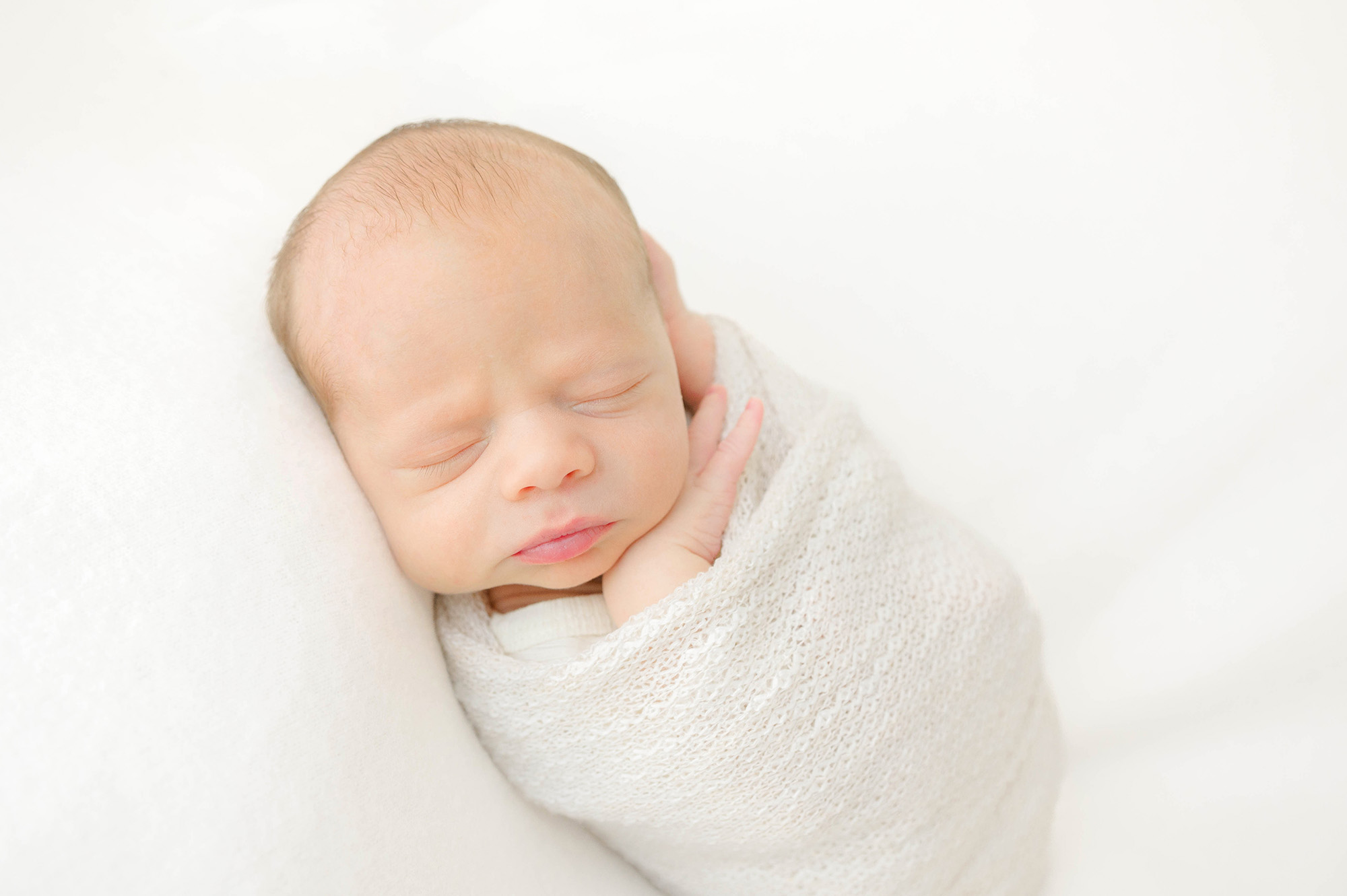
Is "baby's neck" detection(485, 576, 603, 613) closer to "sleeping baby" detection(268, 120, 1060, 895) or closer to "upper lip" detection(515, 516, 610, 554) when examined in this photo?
"sleeping baby" detection(268, 120, 1060, 895)

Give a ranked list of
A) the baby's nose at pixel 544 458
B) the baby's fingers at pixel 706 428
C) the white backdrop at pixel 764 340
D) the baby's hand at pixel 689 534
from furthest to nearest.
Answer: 1. the baby's fingers at pixel 706 428
2. the baby's hand at pixel 689 534
3. the baby's nose at pixel 544 458
4. the white backdrop at pixel 764 340

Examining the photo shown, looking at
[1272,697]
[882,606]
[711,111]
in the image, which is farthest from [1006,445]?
[711,111]

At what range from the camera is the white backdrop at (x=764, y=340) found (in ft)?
2.63

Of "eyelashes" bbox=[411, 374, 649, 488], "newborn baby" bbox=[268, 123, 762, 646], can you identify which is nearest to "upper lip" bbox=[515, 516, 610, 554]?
"newborn baby" bbox=[268, 123, 762, 646]

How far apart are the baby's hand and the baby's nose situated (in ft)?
0.49

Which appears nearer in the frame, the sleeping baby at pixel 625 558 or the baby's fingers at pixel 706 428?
the sleeping baby at pixel 625 558

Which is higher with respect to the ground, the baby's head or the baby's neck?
the baby's head

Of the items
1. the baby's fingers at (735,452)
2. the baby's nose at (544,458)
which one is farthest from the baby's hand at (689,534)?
the baby's nose at (544,458)

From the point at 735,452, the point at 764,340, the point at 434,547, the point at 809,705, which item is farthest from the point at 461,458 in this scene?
the point at 764,340

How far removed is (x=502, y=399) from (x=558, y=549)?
0.59 feet

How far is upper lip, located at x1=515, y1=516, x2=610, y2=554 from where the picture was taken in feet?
3.30

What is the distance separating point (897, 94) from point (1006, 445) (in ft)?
2.19

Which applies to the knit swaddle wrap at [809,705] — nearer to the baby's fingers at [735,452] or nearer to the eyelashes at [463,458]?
the baby's fingers at [735,452]

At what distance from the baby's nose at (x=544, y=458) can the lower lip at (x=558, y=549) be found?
7 cm
